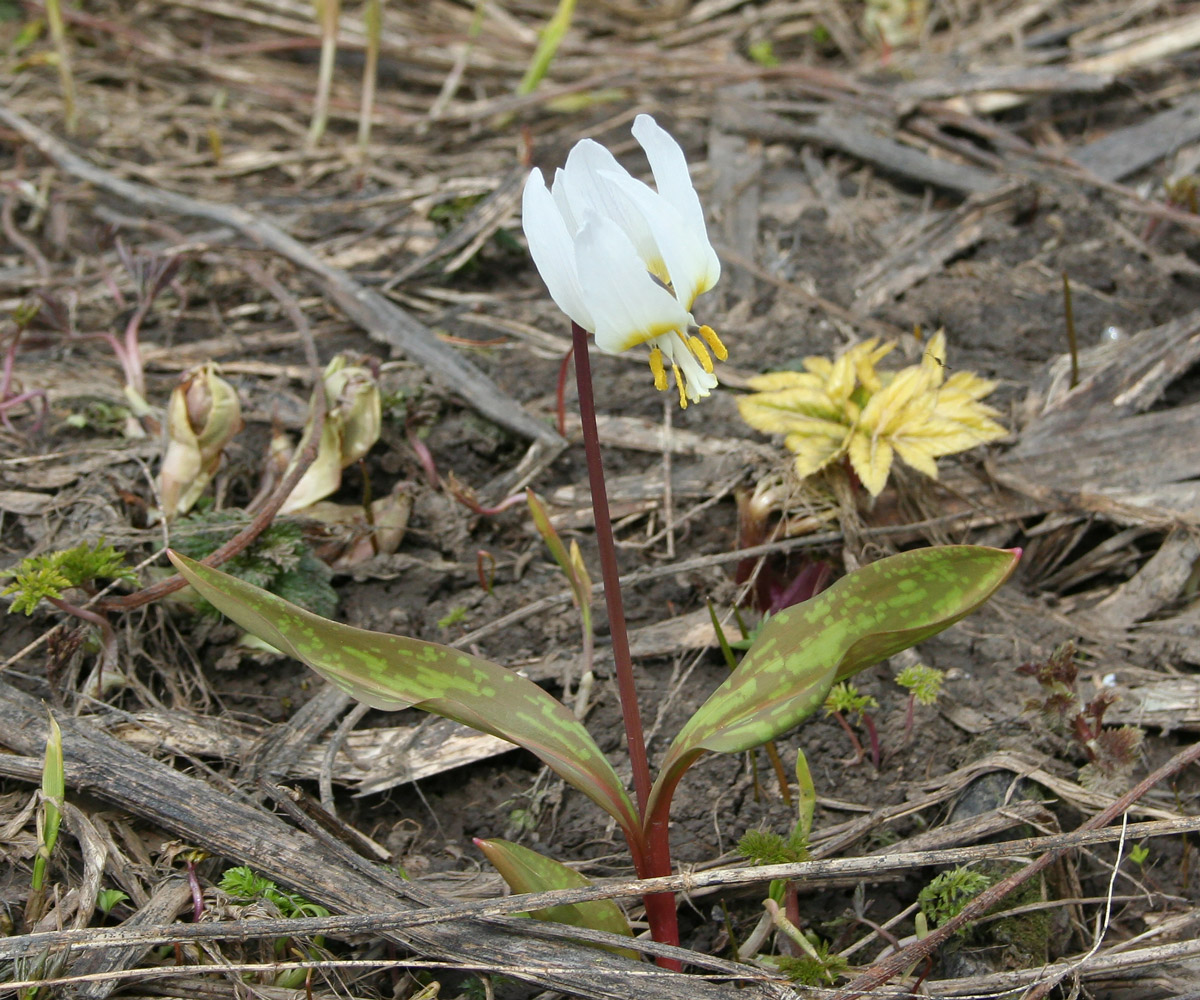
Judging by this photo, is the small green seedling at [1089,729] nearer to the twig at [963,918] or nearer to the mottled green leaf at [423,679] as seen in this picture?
the twig at [963,918]

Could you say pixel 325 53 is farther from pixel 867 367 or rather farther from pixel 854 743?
pixel 854 743

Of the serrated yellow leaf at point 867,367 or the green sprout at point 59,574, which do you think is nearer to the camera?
the green sprout at point 59,574

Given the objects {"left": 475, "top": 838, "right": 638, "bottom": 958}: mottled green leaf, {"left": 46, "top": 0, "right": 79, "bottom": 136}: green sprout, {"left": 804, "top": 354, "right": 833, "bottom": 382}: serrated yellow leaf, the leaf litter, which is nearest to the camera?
{"left": 475, "top": 838, "right": 638, "bottom": 958}: mottled green leaf

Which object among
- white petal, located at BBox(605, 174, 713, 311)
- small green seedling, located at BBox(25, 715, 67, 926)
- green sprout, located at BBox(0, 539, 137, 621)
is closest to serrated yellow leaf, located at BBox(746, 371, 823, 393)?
white petal, located at BBox(605, 174, 713, 311)

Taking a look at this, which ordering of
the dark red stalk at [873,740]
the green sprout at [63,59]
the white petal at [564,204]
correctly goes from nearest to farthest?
the white petal at [564,204] < the dark red stalk at [873,740] < the green sprout at [63,59]

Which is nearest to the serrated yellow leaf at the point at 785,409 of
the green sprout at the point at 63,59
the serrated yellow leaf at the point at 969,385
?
the serrated yellow leaf at the point at 969,385

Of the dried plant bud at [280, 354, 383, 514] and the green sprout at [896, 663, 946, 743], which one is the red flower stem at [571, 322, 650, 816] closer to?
the green sprout at [896, 663, 946, 743]

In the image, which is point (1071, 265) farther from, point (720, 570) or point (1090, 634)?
point (720, 570)
